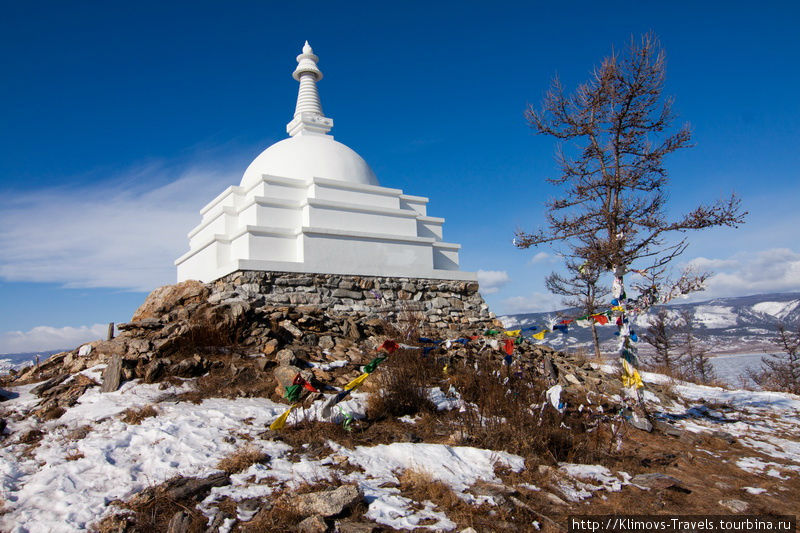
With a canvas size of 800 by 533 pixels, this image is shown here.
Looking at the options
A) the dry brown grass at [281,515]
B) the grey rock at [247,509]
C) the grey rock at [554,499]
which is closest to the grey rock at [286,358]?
the dry brown grass at [281,515]

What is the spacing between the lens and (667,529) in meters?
5.04

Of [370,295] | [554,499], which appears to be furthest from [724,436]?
[370,295]

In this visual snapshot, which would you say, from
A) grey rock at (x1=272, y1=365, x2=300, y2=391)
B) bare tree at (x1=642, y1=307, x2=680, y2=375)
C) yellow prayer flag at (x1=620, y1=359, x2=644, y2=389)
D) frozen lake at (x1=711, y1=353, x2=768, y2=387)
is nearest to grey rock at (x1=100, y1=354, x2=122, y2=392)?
grey rock at (x1=272, y1=365, x2=300, y2=391)

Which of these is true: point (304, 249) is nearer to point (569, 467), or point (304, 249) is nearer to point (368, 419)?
point (368, 419)

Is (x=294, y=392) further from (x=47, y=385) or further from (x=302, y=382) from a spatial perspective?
(x=47, y=385)

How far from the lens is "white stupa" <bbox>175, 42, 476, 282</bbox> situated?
1334 cm

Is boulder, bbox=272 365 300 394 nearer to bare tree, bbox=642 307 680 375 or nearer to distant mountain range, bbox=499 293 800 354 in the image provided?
bare tree, bbox=642 307 680 375

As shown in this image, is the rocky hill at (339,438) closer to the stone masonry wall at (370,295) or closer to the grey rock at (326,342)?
the grey rock at (326,342)

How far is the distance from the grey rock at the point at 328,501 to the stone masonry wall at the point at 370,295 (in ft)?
20.2

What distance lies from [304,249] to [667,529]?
9915 millimetres

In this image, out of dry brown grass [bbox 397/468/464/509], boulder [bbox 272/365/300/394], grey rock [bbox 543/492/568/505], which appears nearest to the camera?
dry brown grass [bbox 397/468/464/509]

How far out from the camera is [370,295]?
528 inches

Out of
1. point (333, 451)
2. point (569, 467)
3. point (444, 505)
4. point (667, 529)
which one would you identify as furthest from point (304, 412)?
point (667, 529)

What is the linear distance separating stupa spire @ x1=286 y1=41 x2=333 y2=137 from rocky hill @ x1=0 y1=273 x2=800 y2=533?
26.8 feet
